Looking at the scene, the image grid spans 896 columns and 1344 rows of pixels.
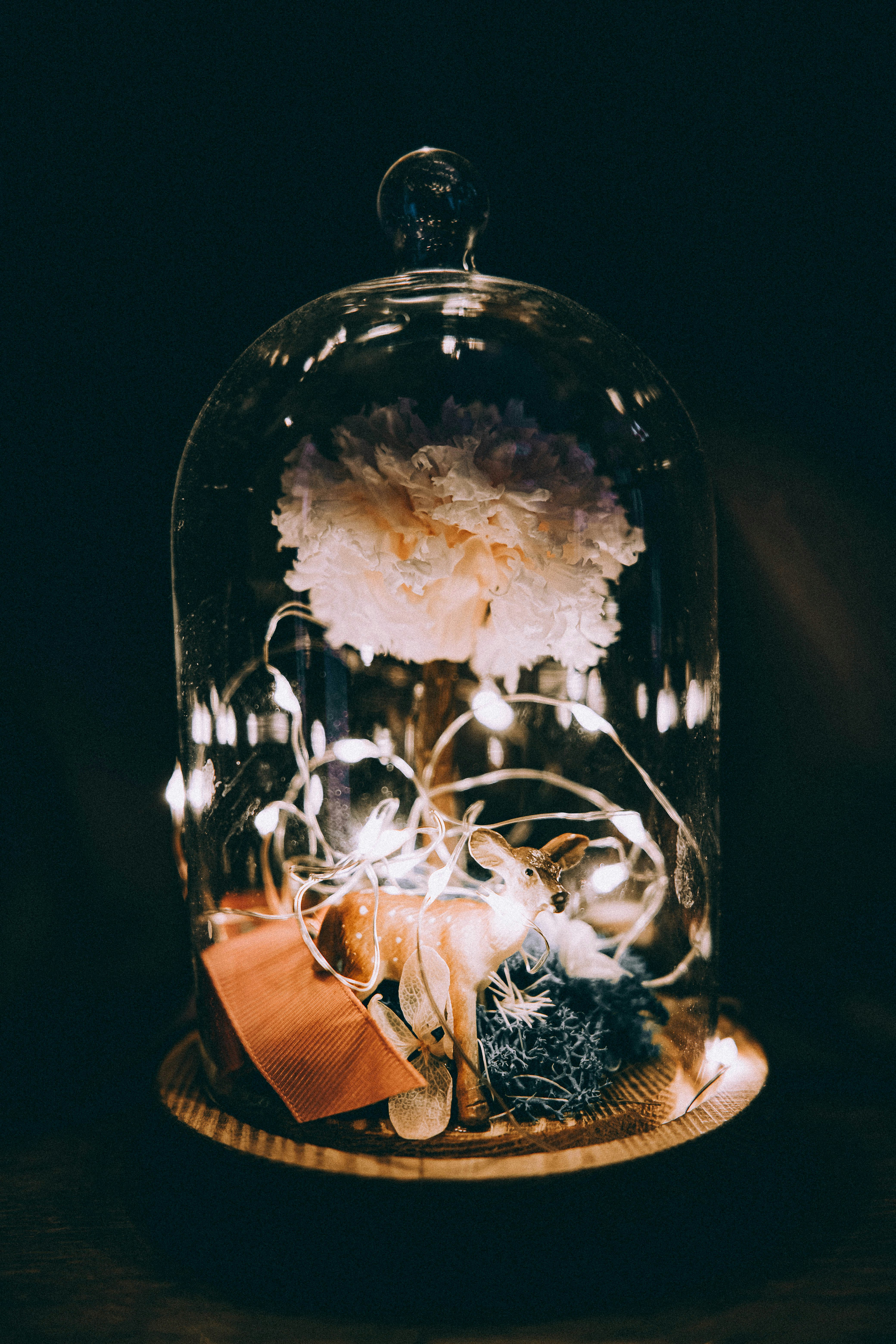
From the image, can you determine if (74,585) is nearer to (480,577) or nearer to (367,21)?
(480,577)

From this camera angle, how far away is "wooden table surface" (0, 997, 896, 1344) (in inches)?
20.4

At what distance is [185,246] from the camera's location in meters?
0.96

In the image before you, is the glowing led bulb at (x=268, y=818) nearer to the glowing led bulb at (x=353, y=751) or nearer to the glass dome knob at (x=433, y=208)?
the glowing led bulb at (x=353, y=751)

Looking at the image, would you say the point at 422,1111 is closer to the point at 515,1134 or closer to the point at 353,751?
the point at 515,1134

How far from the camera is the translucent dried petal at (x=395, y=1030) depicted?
613 mm

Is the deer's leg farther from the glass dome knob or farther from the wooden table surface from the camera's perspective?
the glass dome knob

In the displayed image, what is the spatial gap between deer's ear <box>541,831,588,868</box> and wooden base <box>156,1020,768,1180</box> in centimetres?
17

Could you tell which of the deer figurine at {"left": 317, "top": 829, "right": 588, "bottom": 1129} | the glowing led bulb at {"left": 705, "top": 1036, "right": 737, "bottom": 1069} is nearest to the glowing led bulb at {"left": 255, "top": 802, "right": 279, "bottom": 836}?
the deer figurine at {"left": 317, "top": 829, "right": 588, "bottom": 1129}

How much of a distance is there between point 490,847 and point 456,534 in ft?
0.75

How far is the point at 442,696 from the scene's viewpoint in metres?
0.81

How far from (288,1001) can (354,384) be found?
17.5 inches

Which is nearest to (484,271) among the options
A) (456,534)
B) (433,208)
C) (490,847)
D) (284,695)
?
(433,208)

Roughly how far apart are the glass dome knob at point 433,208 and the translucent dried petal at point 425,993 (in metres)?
0.53

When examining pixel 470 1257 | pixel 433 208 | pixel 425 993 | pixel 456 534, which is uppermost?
pixel 433 208
